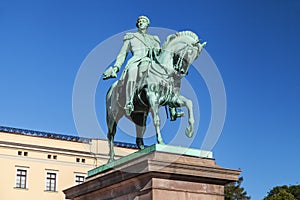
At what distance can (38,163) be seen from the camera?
5012 cm

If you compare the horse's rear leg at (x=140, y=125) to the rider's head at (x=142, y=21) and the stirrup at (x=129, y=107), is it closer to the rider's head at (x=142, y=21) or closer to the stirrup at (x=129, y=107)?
the stirrup at (x=129, y=107)

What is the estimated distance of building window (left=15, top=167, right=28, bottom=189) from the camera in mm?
49406

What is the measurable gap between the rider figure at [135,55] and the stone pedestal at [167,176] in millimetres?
1491

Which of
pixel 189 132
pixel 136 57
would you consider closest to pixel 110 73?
pixel 136 57

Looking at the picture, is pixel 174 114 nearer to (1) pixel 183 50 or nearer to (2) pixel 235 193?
(1) pixel 183 50

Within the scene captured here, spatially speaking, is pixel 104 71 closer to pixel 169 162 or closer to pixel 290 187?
pixel 169 162

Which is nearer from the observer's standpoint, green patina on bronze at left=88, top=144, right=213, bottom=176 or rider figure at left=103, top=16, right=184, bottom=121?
green patina on bronze at left=88, top=144, right=213, bottom=176

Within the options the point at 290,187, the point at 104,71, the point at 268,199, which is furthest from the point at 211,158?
the point at 290,187

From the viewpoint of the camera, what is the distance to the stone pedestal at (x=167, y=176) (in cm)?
1091

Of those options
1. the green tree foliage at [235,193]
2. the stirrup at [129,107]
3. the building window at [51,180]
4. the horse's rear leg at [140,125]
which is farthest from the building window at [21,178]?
the stirrup at [129,107]

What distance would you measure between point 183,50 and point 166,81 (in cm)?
76

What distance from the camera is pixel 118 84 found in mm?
13023

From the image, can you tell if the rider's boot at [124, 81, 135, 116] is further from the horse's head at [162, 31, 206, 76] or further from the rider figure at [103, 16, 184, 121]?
the horse's head at [162, 31, 206, 76]

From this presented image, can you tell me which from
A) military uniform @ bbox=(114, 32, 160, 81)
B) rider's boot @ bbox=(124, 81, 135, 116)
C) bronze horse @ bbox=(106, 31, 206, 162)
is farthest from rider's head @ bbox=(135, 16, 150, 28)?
rider's boot @ bbox=(124, 81, 135, 116)
